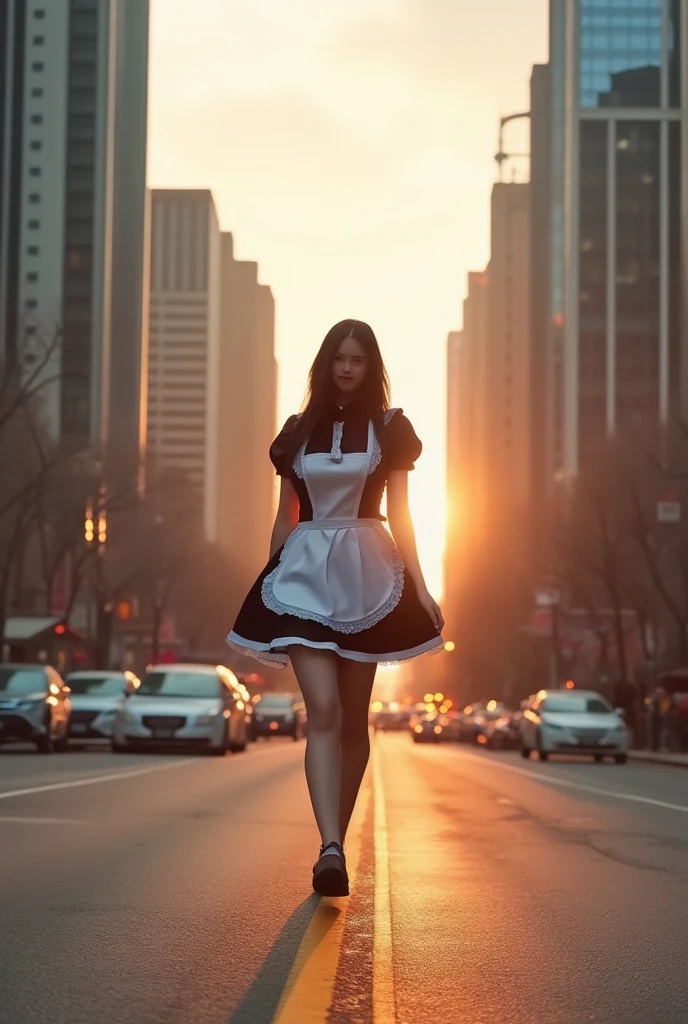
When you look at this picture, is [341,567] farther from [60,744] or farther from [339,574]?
[60,744]

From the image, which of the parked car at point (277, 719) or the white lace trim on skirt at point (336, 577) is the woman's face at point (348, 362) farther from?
A: the parked car at point (277, 719)

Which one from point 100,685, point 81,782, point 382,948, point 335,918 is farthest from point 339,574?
point 100,685

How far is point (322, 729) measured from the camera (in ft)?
20.2

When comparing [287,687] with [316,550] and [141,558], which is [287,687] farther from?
[316,550]

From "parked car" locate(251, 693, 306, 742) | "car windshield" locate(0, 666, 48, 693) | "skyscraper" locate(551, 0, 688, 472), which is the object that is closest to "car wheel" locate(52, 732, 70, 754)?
"car windshield" locate(0, 666, 48, 693)

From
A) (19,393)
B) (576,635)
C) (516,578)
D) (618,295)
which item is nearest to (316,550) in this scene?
(19,393)

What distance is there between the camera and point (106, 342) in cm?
12631

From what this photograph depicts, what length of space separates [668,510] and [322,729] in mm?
41877

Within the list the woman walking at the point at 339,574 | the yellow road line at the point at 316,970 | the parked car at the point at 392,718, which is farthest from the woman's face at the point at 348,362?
the parked car at the point at 392,718

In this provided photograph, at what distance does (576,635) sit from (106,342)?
2137 inches

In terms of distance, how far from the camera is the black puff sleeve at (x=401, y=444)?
6.65 metres

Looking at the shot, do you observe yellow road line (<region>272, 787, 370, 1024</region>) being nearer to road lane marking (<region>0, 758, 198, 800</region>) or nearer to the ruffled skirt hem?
the ruffled skirt hem

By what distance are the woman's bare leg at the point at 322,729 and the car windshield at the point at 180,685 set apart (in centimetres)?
2093

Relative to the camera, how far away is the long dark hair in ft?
21.7
